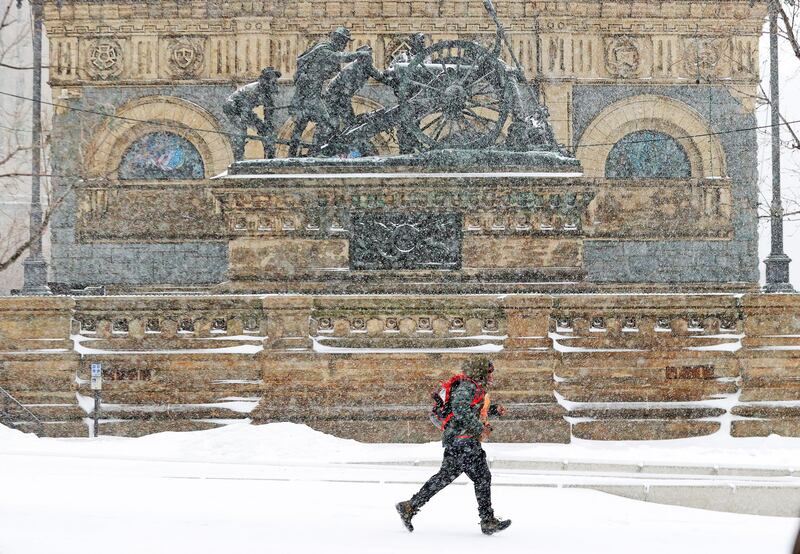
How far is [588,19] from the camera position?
2952cm

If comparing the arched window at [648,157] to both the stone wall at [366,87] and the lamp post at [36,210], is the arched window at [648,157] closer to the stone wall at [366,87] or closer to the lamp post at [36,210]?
the stone wall at [366,87]

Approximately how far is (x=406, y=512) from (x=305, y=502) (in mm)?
1908

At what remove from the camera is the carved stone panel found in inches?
713

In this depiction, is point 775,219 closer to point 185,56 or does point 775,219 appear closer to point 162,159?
point 185,56

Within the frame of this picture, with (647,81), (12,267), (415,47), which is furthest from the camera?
(12,267)

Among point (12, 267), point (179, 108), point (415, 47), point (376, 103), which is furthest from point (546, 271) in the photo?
point (12, 267)

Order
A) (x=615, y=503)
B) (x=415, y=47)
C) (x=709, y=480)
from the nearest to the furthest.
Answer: (x=615, y=503), (x=709, y=480), (x=415, y=47)

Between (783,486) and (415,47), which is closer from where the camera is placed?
(783,486)

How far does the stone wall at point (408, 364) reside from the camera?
1504 cm

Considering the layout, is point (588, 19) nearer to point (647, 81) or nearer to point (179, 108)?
point (647, 81)

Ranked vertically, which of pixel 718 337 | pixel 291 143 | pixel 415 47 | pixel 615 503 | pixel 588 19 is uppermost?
pixel 588 19

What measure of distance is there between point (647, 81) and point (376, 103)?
7.50 metres

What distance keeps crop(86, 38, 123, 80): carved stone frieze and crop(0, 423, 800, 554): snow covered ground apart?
56.6ft

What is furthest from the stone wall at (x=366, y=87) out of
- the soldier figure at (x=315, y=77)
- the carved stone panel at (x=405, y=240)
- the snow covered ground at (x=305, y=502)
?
the snow covered ground at (x=305, y=502)
